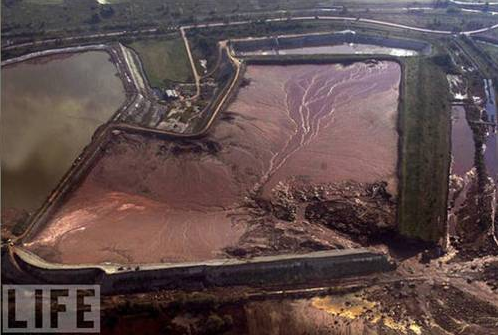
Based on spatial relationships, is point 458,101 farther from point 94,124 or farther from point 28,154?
point 28,154

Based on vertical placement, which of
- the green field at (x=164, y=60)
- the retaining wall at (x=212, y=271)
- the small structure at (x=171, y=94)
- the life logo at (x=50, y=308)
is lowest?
the life logo at (x=50, y=308)

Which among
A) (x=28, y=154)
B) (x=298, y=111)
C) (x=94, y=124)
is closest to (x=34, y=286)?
(x=28, y=154)

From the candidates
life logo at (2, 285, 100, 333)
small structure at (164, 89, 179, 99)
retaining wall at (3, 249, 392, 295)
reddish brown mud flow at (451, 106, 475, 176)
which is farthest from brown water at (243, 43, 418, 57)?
life logo at (2, 285, 100, 333)

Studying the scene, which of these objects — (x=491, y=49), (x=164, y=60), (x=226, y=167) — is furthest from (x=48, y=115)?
(x=491, y=49)

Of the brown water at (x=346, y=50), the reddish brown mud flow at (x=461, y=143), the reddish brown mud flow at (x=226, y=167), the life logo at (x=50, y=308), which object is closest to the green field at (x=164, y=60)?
the reddish brown mud flow at (x=226, y=167)

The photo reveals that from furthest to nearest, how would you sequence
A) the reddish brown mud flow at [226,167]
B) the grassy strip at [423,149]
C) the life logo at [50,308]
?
the grassy strip at [423,149], the reddish brown mud flow at [226,167], the life logo at [50,308]

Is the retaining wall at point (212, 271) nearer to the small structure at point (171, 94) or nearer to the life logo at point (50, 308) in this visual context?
the life logo at point (50, 308)

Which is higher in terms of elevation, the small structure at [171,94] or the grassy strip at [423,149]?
the small structure at [171,94]
